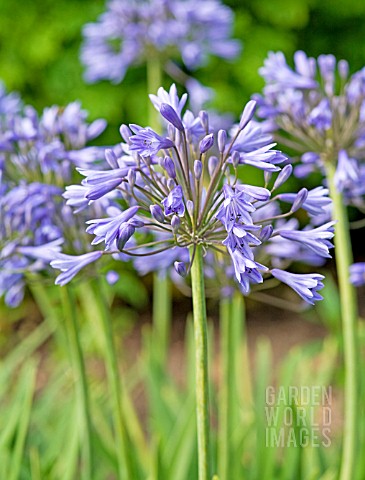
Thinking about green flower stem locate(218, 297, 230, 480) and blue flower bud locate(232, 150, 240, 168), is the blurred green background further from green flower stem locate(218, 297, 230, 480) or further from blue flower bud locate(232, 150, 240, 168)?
blue flower bud locate(232, 150, 240, 168)

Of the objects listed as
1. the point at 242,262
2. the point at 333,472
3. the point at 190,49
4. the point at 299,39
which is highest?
the point at 299,39

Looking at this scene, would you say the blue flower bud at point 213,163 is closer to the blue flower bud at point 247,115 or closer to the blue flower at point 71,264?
the blue flower bud at point 247,115

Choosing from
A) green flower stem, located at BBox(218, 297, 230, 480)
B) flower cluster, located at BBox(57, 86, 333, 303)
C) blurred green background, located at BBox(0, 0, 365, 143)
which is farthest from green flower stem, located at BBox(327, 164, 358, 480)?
blurred green background, located at BBox(0, 0, 365, 143)

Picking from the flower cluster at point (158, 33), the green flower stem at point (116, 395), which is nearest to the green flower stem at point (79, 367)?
the green flower stem at point (116, 395)

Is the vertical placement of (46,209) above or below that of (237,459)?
above

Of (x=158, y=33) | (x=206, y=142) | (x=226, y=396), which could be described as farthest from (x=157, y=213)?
(x=158, y=33)

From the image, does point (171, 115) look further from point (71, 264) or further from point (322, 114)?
point (322, 114)

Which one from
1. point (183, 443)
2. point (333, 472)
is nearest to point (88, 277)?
point (183, 443)

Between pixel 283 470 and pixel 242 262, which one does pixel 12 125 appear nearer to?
pixel 242 262
